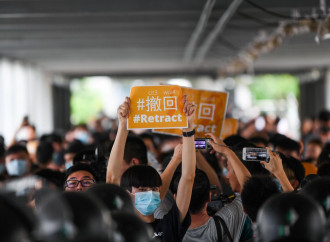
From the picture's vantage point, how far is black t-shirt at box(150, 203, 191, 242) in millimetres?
4262

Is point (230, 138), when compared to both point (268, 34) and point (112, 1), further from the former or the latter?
point (268, 34)

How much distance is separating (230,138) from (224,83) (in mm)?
24821

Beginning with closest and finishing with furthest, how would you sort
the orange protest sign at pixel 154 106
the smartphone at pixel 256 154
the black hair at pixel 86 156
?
the smartphone at pixel 256 154, the orange protest sign at pixel 154 106, the black hair at pixel 86 156

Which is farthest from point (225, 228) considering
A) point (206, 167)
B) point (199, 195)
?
point (206, 167)

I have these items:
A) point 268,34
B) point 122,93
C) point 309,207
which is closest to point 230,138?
point 309,207

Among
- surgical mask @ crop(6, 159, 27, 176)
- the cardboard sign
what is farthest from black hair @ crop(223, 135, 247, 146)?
surgical mask @ crop(6, 159, 27, 176)

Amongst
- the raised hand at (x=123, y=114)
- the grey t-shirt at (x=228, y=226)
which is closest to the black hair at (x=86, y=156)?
the raised hand at (x=123, y=114)

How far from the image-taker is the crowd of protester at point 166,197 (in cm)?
235

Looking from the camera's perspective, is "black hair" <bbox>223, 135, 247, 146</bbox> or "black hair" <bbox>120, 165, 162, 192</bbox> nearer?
"black hair" <bbox>120, 165, 162, 192</bbox>

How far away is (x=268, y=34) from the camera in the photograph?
13820 mm

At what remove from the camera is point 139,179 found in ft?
15.1

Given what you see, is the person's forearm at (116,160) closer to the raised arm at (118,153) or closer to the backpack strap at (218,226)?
the raised arm at (118,153)

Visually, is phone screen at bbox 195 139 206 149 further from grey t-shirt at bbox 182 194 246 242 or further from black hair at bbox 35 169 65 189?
black hair at bbox 35 169 65 189

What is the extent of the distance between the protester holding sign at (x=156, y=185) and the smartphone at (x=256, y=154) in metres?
0.51
